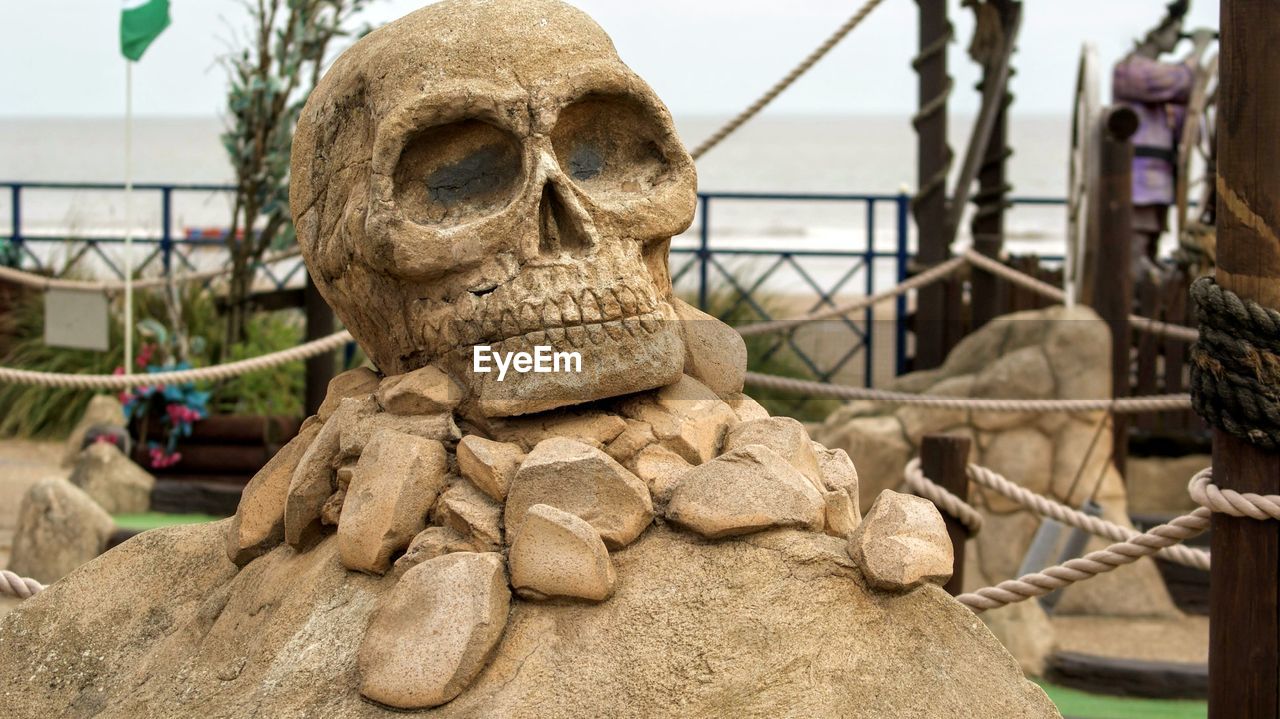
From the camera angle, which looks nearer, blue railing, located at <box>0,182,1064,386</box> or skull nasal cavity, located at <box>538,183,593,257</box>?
skull nasal cavity, located at <box>538,183,593,257</box>

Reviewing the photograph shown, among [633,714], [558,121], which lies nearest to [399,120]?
[558,121]

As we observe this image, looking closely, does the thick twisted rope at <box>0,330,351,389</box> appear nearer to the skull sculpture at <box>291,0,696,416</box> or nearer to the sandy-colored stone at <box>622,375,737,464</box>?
the skull sculpture at <box>291,0,696,416</box>

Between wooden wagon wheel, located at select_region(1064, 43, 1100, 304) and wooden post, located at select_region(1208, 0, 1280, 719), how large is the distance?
3422mm

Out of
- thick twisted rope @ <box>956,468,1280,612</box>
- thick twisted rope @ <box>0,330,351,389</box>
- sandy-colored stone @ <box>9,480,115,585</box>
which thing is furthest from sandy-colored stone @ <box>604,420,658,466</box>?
sandy-colored stone @ <box>9,480,115,585</box>

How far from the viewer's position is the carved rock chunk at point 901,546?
2055mm

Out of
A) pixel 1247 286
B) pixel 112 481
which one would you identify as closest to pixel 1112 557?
pixel 1247 286

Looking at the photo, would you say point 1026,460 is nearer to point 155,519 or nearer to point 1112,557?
point 1112,557

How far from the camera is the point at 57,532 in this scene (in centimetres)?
560

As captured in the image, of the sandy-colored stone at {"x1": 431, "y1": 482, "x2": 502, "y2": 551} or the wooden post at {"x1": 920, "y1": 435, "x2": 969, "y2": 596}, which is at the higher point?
the sandy-colored stone at {"x1": 431, "y1": 482, "x2": 502, "y2": 551}

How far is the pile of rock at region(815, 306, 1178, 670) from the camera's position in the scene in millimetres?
6176

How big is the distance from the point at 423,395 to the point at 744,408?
0.56 metres

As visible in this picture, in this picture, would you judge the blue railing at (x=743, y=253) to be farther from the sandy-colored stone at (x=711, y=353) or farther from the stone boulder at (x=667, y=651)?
the stone boulder at (x=667, y=651)

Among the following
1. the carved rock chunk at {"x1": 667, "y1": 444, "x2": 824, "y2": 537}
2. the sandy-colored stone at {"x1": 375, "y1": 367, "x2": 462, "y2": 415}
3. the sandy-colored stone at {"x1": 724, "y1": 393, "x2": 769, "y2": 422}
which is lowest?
the carved rock chunk at {"x1": 667, "y1": 444, "x2": 824, "y2": 537}

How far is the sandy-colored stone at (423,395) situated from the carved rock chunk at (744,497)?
42 centimetres
